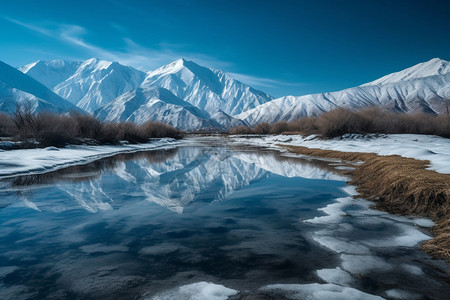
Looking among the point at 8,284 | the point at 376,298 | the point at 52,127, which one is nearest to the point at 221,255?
the point at 376,298

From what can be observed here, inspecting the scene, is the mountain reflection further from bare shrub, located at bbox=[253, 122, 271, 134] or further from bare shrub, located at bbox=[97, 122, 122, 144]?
bare shrub, located at bbox=[253, 122, 271, 134]

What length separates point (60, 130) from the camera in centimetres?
2638

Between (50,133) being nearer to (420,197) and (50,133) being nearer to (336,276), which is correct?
(336,276)

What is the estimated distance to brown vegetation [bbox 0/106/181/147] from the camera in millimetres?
24297

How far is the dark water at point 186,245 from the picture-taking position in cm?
337

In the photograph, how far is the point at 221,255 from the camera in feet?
13.6

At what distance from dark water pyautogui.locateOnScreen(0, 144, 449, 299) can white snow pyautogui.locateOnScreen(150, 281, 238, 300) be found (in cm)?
12

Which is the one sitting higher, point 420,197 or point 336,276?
point 420,197

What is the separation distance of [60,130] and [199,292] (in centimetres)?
2869

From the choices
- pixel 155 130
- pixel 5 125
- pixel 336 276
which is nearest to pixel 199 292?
pixel 336 276

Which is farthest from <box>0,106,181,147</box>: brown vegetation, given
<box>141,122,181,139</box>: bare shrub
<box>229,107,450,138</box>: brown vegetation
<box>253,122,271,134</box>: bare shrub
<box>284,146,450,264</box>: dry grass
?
<box>253,122,271,134</box>: bare shrub

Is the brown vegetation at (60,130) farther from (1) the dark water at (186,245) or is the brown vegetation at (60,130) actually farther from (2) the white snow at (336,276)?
(2) the white snow at (336,276)

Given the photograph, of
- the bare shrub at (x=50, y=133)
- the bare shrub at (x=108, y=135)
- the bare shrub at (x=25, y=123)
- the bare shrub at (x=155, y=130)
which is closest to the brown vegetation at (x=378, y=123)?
the bare shrub at (x=108, y=135)

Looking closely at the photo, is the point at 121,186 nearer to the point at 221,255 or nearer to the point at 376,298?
the point at 221,255
